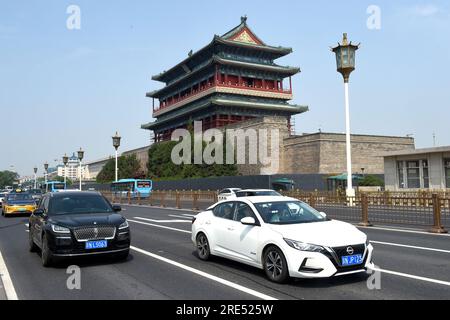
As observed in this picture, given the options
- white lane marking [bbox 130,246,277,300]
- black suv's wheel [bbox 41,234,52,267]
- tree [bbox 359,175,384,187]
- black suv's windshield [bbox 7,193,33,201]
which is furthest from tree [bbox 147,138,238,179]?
black suv's wheel [bbox 41,234,52,267]

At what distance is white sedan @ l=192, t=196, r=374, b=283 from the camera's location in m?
6.45

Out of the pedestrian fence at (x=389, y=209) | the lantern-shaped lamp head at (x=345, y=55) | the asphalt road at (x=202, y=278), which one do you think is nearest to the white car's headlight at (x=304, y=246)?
the asphalt road at (x=202, y=278)

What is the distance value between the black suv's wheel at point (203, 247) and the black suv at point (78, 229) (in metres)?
1.53

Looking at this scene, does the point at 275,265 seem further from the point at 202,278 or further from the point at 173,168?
the point at 173,168

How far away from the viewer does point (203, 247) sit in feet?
30.2

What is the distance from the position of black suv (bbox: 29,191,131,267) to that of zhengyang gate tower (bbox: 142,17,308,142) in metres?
52.0

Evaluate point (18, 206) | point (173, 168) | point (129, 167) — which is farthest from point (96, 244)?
point (129, 167)

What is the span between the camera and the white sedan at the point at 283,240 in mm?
6445

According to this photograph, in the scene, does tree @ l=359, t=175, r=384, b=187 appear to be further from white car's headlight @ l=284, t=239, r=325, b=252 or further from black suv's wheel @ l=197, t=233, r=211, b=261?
white car's headlight @ l=284, t=239, r=325, b=252

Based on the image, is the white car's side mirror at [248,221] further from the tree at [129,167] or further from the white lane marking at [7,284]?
the tree at [129,167]

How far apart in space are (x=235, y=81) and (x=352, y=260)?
61.9 metres

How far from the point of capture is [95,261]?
920cm

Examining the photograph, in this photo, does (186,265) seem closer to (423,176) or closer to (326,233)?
(326,233)
